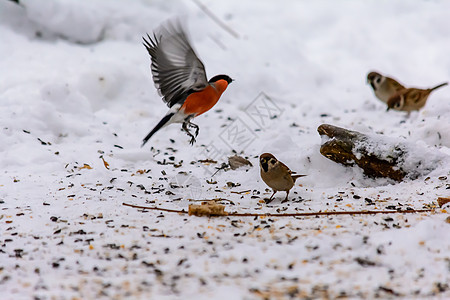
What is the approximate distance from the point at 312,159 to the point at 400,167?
725 millimetres

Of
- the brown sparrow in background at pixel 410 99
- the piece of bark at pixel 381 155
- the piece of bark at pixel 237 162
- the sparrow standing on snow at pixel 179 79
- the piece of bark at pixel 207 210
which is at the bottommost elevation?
the piece of bark at pixel 207 210

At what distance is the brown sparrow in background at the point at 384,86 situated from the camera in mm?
6728

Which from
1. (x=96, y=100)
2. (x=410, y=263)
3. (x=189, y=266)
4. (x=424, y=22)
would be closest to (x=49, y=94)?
(x=96, y=100)

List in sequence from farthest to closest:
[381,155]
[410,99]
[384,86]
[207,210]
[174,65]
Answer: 1. [384,86]
2. [410,99]
3. [381,155]
4. [174,65]
5. [207,210]

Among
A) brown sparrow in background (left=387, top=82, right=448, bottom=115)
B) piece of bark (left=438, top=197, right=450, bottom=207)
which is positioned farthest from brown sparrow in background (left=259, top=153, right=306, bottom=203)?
brown sparrow in background (left=387, top=82, right=448, bottom=115)

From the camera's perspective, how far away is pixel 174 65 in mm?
3809

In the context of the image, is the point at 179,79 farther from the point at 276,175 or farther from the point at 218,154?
the point at 218,154

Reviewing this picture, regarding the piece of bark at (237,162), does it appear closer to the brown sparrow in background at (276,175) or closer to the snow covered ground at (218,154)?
the snow covered ground at (218,154)

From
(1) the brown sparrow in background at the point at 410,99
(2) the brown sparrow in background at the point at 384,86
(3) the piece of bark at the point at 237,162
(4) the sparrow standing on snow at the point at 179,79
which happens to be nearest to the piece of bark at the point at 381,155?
(3) the piece of bark at the point at 237,162

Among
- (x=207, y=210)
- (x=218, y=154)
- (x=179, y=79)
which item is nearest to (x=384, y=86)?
(x=218, y=154)

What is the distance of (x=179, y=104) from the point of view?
3.98m

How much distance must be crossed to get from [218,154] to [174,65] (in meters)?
1.57

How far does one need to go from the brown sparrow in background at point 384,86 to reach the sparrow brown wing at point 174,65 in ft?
11.9

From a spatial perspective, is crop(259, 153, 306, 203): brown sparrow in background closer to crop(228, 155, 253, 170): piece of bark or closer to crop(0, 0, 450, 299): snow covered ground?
crop(0, 0, 450, 299): snow covered ground
